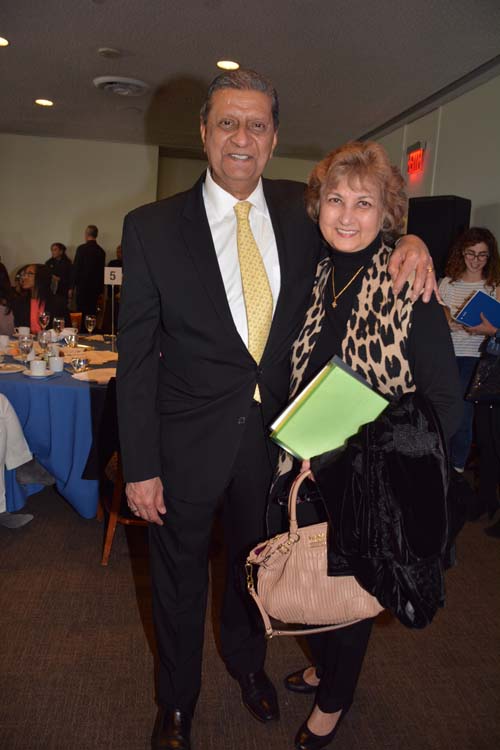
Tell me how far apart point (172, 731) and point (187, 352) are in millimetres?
1168

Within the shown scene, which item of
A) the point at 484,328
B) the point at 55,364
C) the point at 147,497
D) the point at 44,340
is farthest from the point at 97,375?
the point at 484,328

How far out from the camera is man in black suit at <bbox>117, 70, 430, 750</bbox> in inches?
62.8

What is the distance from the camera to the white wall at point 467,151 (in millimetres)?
5621

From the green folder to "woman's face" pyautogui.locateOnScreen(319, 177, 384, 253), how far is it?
416 millimetres

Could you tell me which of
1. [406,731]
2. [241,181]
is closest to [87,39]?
[241,181]

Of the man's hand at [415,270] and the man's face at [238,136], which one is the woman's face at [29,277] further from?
the man's hand at [415,270]

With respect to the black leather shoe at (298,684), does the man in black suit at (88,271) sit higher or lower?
higher

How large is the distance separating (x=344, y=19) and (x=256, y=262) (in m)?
3.94

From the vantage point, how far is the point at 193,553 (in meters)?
1.76

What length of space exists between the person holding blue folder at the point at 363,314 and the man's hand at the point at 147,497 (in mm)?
319

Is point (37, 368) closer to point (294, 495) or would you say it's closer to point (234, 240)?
point (234, 240)

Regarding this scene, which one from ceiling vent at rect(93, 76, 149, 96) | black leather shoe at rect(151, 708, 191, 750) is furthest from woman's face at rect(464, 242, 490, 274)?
ceiling vent at rect(93, 76, 149, 96)

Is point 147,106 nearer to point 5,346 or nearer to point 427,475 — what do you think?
point 5,346

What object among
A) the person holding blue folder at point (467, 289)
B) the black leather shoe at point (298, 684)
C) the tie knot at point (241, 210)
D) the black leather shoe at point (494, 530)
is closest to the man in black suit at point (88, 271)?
the person holding blue folder at point (467, 289)
